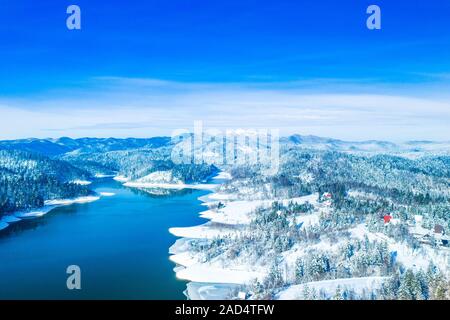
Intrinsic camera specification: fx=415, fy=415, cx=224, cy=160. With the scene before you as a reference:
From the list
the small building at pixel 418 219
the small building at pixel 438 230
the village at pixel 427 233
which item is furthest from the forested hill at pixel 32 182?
the small building at pixel 438 230

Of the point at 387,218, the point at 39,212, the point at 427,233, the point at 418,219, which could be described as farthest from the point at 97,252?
the point at 418,219

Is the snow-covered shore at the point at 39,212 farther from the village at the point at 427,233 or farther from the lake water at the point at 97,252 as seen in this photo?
the village at the point at 427,233

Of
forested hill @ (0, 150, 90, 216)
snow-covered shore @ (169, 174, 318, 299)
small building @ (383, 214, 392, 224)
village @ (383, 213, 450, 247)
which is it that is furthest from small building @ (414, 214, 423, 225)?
forested hill @ (0, 150, 90, 216)

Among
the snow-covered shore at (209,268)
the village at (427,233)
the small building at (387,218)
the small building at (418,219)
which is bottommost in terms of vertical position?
the snow-covered shore at (209,268)

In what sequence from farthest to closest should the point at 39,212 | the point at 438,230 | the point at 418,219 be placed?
the point at 39,212
the point at 418,219
the point at 438,230

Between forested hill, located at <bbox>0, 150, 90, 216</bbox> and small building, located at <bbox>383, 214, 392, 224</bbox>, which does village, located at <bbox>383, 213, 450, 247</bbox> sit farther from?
forested hill, located at <bbox>0, 150, 90, 216</bbox>

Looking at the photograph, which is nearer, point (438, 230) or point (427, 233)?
point (427, 233)

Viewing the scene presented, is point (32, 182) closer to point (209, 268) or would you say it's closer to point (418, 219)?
point (209, 268)
